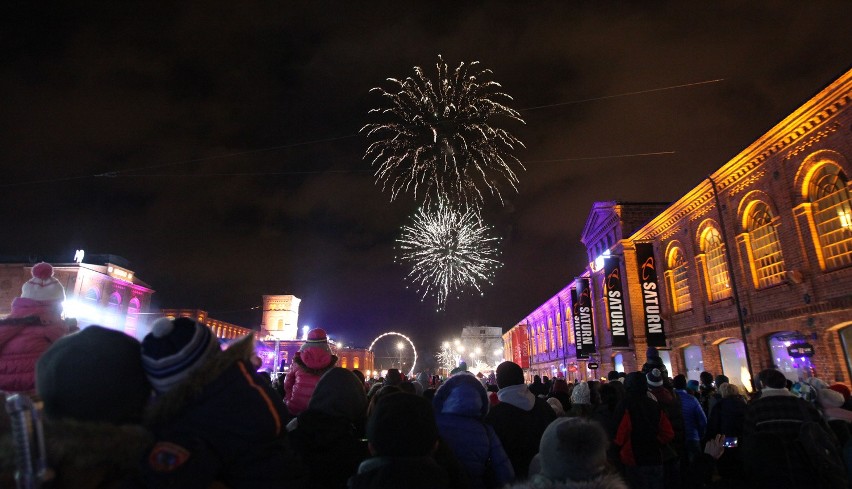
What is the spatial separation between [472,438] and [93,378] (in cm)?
293

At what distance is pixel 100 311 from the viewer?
56.0 m

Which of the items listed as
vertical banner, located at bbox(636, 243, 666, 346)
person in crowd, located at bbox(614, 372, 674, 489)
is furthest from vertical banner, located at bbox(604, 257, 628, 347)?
person in crowd, located at bbox(614, 372, 674, 489)

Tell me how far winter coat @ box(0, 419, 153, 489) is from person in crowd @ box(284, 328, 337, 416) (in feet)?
10.8

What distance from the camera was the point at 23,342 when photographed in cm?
337

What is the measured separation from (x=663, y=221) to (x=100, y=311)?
209ft

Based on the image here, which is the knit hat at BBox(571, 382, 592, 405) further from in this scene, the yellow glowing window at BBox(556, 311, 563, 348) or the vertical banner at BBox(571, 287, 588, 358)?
the yellow glowing window at BBox(556, 311, 563, 348)

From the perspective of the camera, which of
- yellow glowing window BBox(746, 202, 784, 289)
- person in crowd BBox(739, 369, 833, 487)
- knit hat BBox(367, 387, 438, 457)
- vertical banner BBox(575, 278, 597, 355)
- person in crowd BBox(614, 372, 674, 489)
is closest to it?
knit hat BBox(367, 387, 438, 457)

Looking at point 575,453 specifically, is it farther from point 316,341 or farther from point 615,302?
point 615,302

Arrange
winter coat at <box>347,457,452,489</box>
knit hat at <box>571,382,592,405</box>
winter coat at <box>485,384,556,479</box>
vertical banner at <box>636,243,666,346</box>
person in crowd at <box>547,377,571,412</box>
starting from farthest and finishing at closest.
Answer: vertical banner at <box>636,243,666,346</box> → person in crowd at <box>547,377,571,412</box> → knit hat at <box>571,382,592,405</box> → winter coat at <box>485,384,556,479</box> → winter coat at <box>347,457,452,489</box>

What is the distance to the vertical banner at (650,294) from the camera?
25203 millimetres

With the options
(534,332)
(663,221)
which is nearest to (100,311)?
(534,332)

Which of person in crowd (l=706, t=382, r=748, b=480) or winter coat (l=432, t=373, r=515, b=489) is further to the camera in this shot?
person in crowd (l=706, t=382, r=748, b=480)

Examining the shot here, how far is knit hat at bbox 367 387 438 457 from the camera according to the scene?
8.29 feet

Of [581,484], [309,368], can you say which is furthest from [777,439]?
[309,368]
